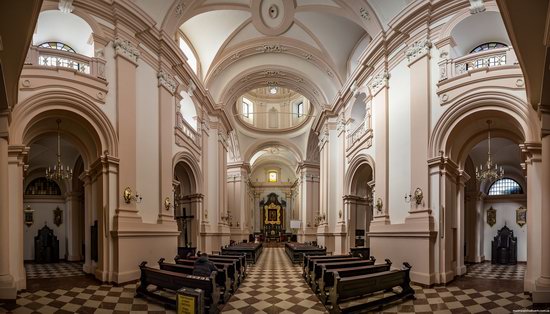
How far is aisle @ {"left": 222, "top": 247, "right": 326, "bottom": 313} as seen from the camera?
763 cm

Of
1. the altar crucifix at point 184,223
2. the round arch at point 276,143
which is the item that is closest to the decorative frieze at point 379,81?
the altar crucifix at point 184,223

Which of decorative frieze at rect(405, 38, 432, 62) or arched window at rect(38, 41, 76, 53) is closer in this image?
decorative frieze at rect(405, 38, 432, 62)

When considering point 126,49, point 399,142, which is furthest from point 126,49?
point 399,142

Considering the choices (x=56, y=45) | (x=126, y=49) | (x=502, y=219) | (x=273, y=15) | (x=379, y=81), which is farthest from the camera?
(x=502, y=219)

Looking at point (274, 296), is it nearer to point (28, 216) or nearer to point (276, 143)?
point (28, 216)

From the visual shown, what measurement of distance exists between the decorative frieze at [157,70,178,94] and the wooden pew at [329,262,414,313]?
8950 mm

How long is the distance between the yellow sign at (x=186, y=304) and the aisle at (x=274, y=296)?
2.37 meters

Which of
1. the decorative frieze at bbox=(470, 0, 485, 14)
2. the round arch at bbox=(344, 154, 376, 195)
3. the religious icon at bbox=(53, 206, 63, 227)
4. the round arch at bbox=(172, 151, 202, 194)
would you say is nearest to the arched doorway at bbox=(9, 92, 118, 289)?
the round arch at bbox=(172, 151, 202, 194)

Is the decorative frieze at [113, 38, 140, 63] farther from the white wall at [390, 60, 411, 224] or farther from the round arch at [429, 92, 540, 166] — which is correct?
the round arch at [429, 92, 540, 166]

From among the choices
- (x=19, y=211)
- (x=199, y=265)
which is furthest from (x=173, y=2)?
(x=199, y=265)

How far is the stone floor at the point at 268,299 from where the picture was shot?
7289 mm

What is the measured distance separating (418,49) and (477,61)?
5.70ft

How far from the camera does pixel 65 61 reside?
9.52m

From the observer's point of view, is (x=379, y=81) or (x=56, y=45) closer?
(x=56, y=45)
